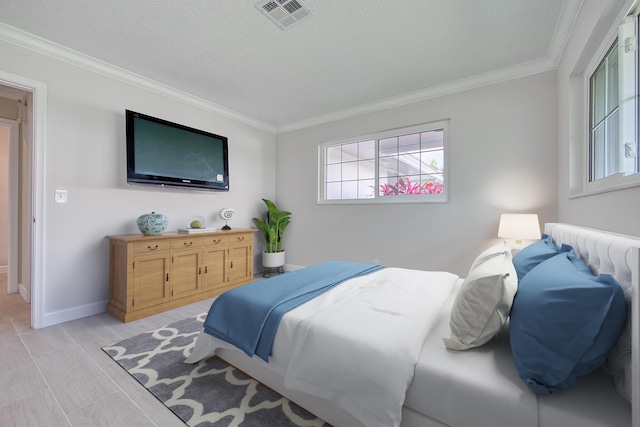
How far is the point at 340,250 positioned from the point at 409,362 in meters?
3.06

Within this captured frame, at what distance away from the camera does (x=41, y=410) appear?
4.78 ft

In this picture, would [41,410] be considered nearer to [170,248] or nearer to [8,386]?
[8,386]

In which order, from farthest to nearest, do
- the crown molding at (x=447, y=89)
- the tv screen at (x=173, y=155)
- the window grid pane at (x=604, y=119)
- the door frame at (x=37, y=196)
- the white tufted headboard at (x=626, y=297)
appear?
1. the tv screen at (x=173, y=155)
2. the crown molding at (x=447, y=89)
3. the door frame at (x=37, y=196)
4. the window grid pane at (x=604, y=119)
5. the white tufted headboard at (x=626, y=297)

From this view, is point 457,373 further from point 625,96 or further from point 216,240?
point 216,240

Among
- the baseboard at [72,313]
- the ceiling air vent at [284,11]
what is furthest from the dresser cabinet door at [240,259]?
the ceiling air vent at [284,11]

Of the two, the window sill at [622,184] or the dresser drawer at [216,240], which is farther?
the dresser drawer at [216,240]

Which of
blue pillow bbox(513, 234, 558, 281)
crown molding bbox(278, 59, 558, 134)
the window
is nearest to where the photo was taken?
blue pillow bbox(513, 234, 558, 281)

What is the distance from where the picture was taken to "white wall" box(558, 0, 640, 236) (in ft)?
4.48

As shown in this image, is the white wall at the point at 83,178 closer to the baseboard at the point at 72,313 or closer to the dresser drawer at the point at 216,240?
the baseboard at the point at 72,313

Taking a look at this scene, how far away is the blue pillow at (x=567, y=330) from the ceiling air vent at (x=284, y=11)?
233 cm

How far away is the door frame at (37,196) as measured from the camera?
8.00ft

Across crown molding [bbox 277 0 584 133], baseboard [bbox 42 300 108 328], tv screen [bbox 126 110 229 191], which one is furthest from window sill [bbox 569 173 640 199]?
baseboard [bbox 42 300 108 328]

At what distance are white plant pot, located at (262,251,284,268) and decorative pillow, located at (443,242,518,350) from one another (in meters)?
3.39

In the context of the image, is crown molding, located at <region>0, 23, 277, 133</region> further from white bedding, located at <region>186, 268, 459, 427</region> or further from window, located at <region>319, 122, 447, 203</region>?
white bedding, located at <region>186, 268, 459, 427</region>
